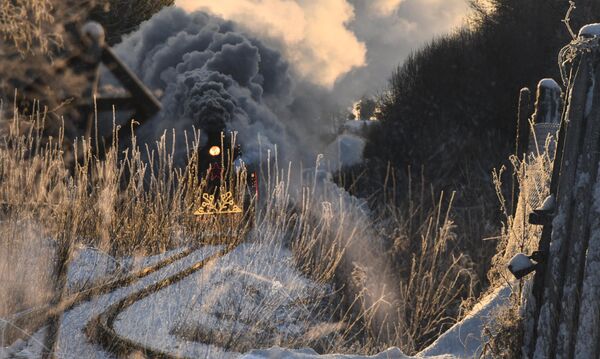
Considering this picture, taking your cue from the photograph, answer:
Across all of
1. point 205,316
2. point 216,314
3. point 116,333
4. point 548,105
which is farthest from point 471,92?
point 116,333

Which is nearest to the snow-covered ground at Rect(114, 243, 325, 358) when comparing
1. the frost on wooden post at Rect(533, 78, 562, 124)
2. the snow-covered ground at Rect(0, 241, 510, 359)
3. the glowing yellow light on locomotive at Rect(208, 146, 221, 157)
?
the snow-covered ground at Rect(0, 241, 510, 359)

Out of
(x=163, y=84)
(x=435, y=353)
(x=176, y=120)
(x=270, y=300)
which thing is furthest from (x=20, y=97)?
(x=163, y=84)

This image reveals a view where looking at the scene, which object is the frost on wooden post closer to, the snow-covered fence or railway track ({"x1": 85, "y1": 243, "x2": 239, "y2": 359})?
railway track ({"x1": 85, "y1": 243, "x2": 239, "y2": 359})

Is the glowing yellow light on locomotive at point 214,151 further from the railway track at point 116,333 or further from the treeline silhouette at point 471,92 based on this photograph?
the railway track at point 116,333

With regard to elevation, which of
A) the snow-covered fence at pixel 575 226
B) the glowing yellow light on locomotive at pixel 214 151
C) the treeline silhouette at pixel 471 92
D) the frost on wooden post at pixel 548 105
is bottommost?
the snow-covered fence at pixel 575 226

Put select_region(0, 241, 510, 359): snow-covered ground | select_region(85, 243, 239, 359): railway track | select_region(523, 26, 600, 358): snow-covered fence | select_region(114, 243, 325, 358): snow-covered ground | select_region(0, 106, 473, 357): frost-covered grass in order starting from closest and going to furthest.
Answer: select_region(523, 26, 600, 358): snow-covered fence < select_region(0, 241, 510, 359): snow-covered ground < select_region(85, 243, 239, 359): railway track < select_region(114, 243, 325, 358): snow-covered ground < select_region(0, 106, 473, 357): frost-covered grass

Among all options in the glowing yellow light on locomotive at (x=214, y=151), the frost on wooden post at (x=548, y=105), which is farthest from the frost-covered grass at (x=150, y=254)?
the glowing yellow light on locomotive at (x=214, y=151)

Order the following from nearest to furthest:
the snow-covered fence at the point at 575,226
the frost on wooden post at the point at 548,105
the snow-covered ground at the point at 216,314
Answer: the snow-covered fence at the point at 575,226 → the snow-covered ground at the point at 216,314 → the frost on wooden post at the point at 548,105

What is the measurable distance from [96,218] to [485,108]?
47.9 ft

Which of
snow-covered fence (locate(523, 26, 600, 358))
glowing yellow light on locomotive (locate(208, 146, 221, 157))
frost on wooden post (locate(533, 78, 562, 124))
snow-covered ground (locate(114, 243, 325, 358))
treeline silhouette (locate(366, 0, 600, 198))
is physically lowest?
snow-covered ground (locate(114, 243, 325, 358))

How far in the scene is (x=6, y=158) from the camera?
650 cm

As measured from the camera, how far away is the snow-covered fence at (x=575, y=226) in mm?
3111

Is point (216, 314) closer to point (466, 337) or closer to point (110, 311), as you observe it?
point (110, 311)

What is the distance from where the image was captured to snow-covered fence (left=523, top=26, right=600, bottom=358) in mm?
3111
